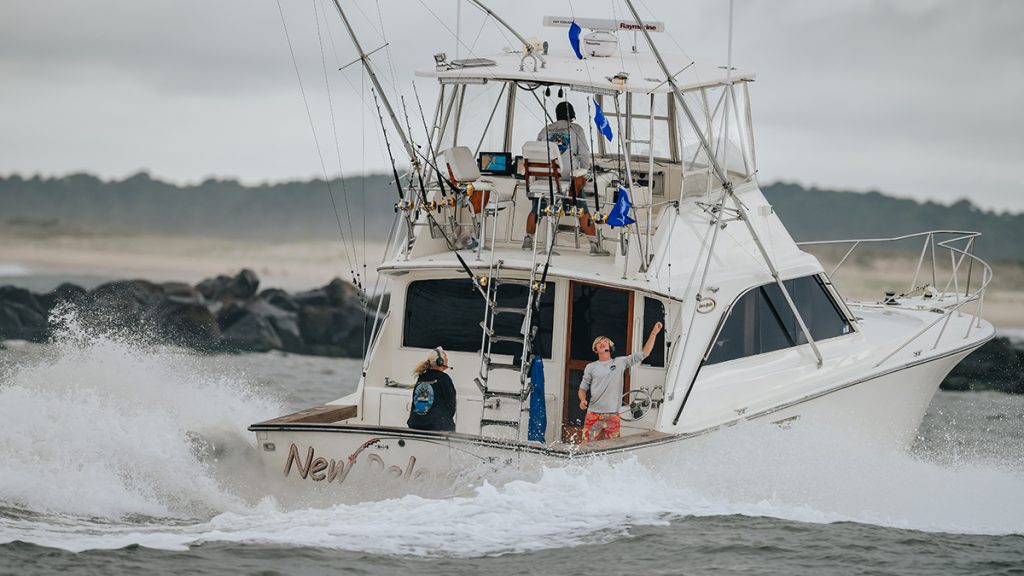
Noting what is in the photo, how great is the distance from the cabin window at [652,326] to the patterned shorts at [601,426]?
2.63ft

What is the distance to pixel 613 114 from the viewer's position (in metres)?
14.6

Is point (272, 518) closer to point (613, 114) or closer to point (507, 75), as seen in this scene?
point (507, 75)

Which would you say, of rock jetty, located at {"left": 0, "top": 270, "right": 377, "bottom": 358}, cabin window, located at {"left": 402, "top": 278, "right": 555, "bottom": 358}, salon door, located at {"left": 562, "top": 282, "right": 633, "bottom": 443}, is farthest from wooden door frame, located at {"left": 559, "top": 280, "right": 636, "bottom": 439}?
rock jetty, located at {"left": 0, "top": 270, "right": 377, "bottom": 358}

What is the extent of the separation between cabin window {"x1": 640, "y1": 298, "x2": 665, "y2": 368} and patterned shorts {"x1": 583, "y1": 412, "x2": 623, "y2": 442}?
80cm

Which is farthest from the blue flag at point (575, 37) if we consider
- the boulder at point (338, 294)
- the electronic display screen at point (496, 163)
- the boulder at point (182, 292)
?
the boulder at point (182, 292)

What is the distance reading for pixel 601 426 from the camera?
11.7 metres

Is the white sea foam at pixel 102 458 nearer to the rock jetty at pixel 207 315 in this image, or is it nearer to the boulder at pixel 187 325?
the boulder at pixel 187 325

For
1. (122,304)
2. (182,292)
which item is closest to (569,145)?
(122,304)

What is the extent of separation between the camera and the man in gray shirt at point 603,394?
11.7 m

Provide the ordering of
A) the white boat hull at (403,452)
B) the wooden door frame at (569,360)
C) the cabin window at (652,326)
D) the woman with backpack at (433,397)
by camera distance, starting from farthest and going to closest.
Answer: the wooden door frame at (569,360) → the cabin window at (652,326) → the woman with backpack at (433,397) → the white boat hull at (403,452)

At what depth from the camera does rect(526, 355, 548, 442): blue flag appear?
39.5 ft

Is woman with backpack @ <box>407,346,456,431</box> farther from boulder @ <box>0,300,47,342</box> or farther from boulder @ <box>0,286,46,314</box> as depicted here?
boulder @ <box>0,286,46,314</box>

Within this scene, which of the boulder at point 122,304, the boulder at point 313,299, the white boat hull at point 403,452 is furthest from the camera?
the boulder at point 313,299

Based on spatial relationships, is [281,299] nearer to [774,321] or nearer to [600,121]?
[600,121]
